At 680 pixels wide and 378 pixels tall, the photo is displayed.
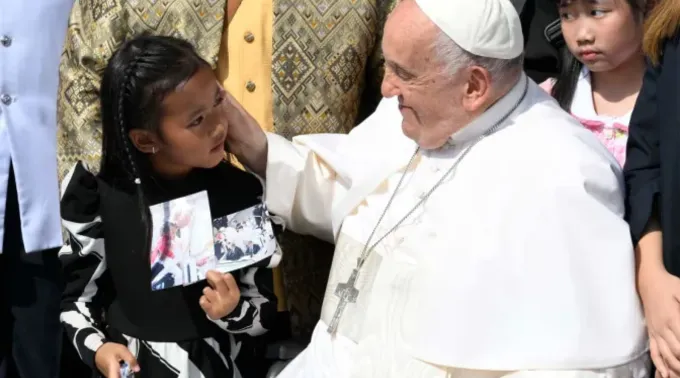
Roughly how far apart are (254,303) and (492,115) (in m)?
0.81

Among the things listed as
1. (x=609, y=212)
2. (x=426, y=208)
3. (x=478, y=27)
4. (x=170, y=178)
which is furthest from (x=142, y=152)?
(x=609, y=212)

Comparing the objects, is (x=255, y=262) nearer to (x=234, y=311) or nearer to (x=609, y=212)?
(x=234, y=311)

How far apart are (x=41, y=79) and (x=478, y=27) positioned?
5.48 ft

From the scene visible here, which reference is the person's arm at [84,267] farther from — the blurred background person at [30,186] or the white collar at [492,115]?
the white collar at [492,115]

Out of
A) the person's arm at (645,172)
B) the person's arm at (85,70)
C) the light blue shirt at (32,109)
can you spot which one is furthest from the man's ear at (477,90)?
the light blue shirt at (32,109)

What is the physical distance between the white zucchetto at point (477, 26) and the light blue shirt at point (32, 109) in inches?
58.2

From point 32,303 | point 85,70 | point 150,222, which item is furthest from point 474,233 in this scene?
point 32,303

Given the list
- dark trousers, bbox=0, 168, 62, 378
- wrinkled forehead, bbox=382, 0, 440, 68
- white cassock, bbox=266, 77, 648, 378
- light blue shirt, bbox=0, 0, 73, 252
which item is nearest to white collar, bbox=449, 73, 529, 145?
white cassock, bbox=266, 77, 648, 378

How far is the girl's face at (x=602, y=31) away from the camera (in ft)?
9.01

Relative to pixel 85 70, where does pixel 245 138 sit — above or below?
below

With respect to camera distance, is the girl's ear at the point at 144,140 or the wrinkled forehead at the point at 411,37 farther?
the girl's ear at the point at 144,140

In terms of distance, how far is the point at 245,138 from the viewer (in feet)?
9.36

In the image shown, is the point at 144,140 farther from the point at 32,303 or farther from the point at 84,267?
the point at 32,303

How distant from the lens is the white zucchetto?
2.38 meters
